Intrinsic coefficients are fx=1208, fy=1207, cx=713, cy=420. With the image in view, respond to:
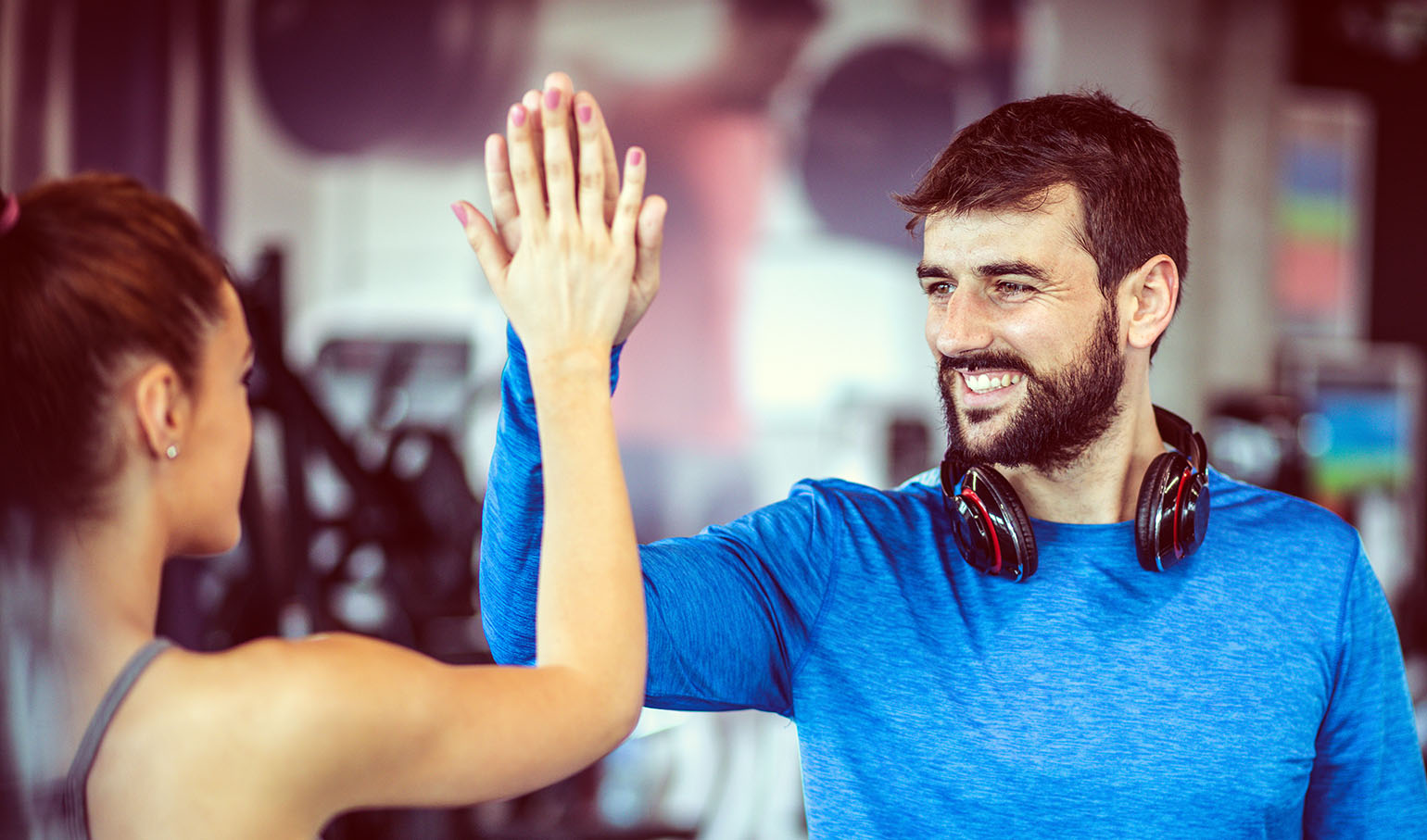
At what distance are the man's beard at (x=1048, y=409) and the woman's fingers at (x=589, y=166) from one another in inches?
25.4

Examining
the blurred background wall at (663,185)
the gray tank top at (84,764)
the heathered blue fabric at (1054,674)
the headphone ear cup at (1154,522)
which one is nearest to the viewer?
the gray tank top at (84,764)

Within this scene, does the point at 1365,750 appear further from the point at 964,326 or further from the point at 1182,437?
the point at 964,326

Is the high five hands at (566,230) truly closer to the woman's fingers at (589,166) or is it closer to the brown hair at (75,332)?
the woman's fingers at (589,166)

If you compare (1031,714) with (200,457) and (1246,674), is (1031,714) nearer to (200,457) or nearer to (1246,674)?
(1246,674)

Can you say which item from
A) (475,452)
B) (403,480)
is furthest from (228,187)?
(403,480)

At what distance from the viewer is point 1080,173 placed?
1.41m

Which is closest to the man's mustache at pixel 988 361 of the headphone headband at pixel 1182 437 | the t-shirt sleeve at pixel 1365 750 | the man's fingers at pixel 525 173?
the headphone headband at pixel 1182 437

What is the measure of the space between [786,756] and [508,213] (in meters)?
4.14

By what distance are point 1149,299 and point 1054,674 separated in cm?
52

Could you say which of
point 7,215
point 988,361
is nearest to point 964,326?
point 988,361

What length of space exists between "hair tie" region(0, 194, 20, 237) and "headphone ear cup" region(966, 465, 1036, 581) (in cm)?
93

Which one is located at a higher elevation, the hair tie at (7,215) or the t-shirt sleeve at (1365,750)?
the hair tie at (7,215)

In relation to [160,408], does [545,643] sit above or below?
below

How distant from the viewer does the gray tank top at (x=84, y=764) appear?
32.2 inches
